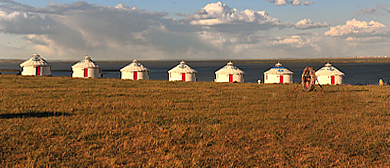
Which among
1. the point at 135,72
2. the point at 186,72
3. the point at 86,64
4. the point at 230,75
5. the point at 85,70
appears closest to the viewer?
the point at 230,75

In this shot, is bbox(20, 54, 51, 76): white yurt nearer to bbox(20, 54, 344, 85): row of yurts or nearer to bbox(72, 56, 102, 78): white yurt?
bbox(20, 54, 344, 85): row of yurts

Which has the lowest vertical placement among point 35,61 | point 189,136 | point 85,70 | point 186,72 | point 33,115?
point 189,136

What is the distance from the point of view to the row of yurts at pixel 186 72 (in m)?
53.0

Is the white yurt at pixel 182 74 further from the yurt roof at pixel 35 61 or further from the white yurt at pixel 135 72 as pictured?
the yurt roof at pixel 35 61

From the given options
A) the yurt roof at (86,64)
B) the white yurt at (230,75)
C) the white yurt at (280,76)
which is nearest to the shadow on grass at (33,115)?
the white yurt at (230,75)

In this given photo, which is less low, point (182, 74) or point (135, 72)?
point (135, 72)

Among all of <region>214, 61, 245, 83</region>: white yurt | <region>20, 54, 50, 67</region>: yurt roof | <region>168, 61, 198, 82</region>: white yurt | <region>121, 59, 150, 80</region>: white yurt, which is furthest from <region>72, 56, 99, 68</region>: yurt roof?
<region>214, 61, 245, 83</region>: white yurt

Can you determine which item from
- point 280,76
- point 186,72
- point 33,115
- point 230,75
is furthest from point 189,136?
point 280,76

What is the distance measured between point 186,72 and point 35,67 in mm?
26400

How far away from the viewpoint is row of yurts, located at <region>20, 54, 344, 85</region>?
53.0 meters

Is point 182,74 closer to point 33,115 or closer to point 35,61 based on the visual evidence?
point 35,61

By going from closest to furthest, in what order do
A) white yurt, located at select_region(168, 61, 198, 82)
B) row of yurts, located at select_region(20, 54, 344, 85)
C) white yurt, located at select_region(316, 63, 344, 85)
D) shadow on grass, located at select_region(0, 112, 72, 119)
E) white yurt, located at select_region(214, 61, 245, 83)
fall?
1. shadow on grass, located at select_region(0, 112, 72, 119)
2. white yurt, located at select_region(316, 63, 344, 85)
3. row of yurts, located at select_region(20, 54, 344, 85)
4. white yurt, located at select_region(214, 61, 245, 83)
5. white yurt, located at select_region(168, 61, 198, 82)

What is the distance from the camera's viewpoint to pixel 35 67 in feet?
182

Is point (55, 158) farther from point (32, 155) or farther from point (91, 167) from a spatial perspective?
point (91, 167)
